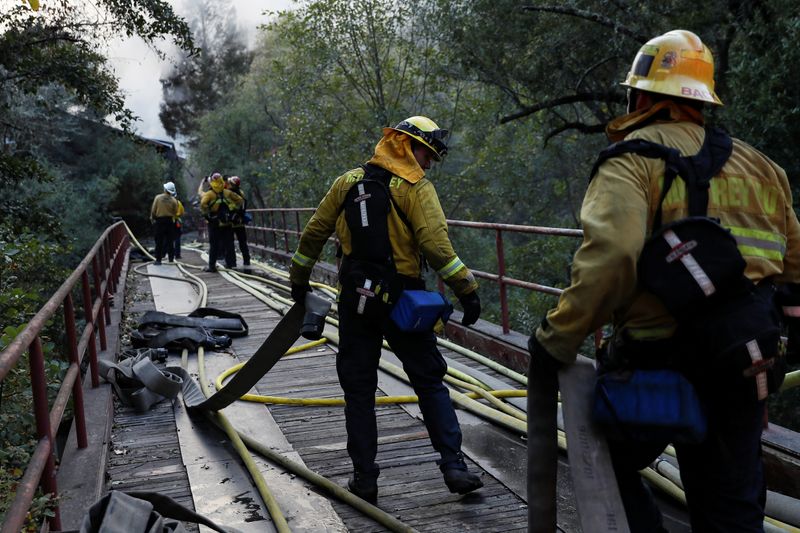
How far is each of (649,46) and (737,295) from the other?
832 millimetres

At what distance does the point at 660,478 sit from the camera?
13.1ft

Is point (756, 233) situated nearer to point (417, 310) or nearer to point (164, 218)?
point (417, 310)

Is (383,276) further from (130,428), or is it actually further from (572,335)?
(130,428)

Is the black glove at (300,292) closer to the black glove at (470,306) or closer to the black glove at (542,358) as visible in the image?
the black glove at (470,306)

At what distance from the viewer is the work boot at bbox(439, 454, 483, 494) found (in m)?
4.07

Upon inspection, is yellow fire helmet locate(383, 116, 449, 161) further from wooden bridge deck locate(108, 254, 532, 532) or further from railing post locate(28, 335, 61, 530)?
railing post locate(28, 335, 61, 530)

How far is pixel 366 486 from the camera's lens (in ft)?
13.5

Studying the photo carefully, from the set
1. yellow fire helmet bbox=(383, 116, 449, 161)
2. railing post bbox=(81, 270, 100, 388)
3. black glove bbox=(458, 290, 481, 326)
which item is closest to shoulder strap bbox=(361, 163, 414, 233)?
yellow fire helmet bbox=(383, 116, 449, 161)

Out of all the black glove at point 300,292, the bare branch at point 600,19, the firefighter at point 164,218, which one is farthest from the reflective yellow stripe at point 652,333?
the firefighter at point 164,218

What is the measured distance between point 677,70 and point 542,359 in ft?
3.15

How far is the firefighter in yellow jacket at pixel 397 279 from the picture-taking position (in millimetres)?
4066

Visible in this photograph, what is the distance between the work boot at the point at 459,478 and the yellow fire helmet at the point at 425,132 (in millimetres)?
1538

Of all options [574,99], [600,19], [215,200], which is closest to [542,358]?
[600,19]

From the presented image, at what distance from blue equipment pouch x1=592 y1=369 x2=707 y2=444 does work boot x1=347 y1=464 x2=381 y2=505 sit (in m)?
1.96
